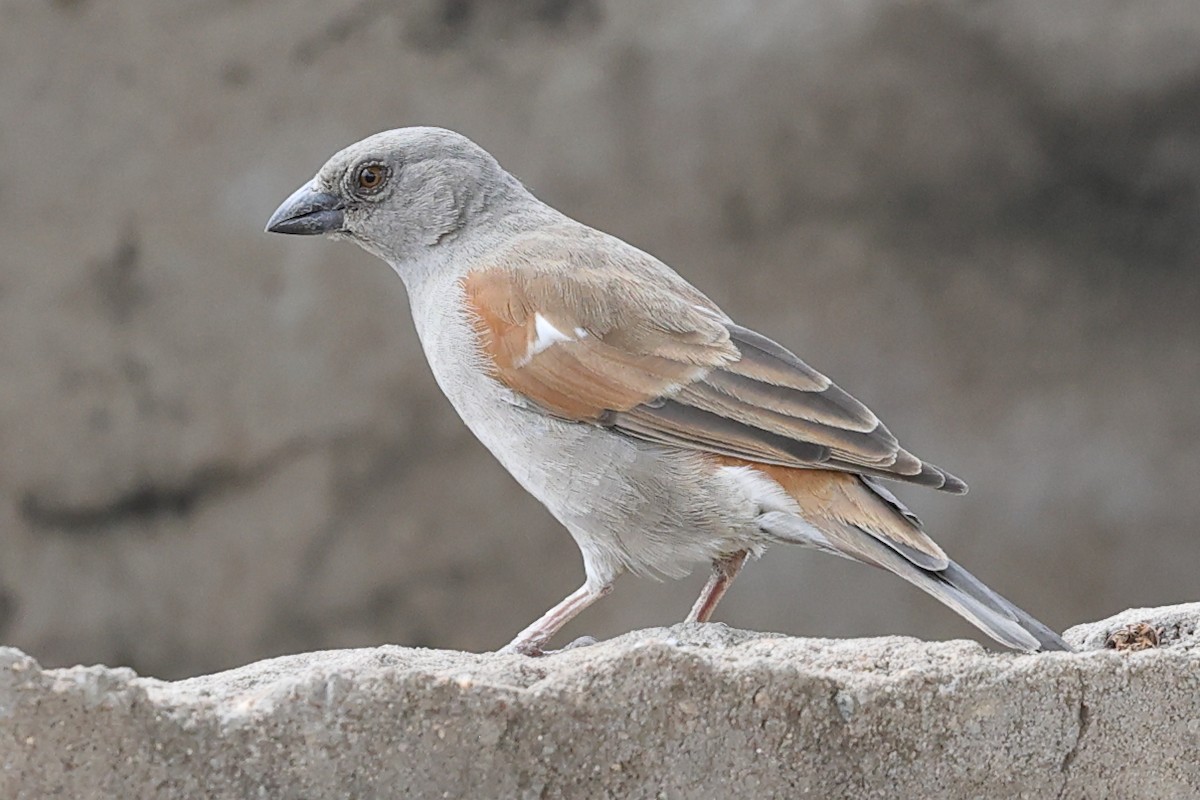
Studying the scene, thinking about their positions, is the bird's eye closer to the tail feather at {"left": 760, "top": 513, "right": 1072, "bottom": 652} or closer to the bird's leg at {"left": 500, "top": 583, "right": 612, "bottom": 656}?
the bird's leg at {"left": 500, "top": 583, "right": 612, "bottom": 656}

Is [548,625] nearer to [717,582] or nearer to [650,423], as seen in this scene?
[717,582]

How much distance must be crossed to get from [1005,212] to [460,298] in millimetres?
3084

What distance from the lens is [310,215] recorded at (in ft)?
11.4

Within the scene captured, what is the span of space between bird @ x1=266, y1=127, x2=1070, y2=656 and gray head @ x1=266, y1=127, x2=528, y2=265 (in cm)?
10

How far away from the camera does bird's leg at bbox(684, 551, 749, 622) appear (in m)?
3.19

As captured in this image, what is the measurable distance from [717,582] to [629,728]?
1.11 meters

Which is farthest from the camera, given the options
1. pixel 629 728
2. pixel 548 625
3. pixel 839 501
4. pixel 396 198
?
pixel 396 198

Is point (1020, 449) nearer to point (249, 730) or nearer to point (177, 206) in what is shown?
point (177, 206)

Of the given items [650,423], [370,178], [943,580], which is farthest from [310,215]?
[943,580]

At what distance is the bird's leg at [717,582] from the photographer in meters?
3.19

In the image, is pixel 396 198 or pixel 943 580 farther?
pixel 396 198

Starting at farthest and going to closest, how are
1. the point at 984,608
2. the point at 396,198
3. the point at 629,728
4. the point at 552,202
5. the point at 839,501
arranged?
1. the point at 552,202
2. the point at 396,198
3. the point at 839,501
4. the point at 984,608
5. the point at 629,728

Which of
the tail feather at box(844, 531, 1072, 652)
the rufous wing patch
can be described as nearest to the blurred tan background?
the rufous wing patch

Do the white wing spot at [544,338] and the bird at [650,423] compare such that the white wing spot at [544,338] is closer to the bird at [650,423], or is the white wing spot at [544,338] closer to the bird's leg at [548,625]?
the bird at [650,423]
